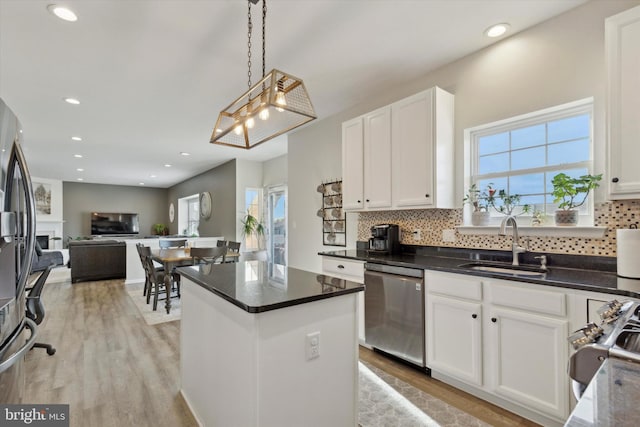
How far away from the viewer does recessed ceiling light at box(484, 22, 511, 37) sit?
2.31m

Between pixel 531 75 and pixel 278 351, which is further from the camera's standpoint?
pixel 531 75

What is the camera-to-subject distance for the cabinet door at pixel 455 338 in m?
2.10

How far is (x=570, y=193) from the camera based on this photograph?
2.12 metres

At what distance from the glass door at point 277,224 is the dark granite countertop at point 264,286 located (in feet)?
14.2

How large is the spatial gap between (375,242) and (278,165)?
148 inches

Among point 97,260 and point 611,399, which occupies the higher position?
point 611,399

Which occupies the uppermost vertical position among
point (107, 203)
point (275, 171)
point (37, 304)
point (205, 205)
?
point (275, 171)

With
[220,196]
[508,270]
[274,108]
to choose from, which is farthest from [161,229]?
[508,270]

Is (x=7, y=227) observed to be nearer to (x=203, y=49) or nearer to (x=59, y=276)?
(x=203, y=49)

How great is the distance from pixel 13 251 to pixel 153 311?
11.2 feet

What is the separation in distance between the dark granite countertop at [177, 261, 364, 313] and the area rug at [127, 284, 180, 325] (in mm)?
2184

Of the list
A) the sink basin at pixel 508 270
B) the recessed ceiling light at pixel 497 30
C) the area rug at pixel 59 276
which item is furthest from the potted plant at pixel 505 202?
the area rug at pixel 59 276

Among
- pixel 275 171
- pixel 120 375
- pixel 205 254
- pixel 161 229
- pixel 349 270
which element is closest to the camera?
pixel 120 375

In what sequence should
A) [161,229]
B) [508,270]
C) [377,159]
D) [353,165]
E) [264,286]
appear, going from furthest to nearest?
1. [161,229]
2. [353,165]
3. [377,159]
4. [508,270]
5. [264,286]
